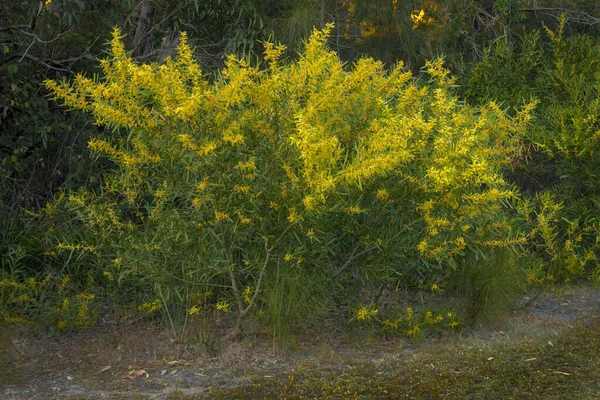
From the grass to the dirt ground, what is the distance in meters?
0.11

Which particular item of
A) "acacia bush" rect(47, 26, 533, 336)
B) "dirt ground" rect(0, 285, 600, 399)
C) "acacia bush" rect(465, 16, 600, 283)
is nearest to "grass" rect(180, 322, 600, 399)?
"dirt ground" rect(0, 285, 600, 399)

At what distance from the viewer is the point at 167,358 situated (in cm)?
573

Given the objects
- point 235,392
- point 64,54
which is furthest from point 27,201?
point 235,392

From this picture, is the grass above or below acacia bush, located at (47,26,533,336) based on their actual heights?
below

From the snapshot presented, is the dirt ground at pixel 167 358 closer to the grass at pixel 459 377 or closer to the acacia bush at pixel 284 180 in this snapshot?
the grass at pixel 459 377

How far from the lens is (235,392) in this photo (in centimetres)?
503

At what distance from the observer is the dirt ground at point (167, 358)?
5168mm

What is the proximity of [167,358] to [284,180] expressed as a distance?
1.44m

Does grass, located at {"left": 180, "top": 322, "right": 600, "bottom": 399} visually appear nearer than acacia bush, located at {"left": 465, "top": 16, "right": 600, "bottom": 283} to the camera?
Yes

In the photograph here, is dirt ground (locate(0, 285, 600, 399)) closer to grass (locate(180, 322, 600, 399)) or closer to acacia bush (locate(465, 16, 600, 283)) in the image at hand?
grass (locate(180, 322, 600, 399))

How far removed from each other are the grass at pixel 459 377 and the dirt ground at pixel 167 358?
11 cm

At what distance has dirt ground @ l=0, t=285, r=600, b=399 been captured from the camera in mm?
5168

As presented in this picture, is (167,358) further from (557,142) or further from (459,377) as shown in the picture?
(557,142)

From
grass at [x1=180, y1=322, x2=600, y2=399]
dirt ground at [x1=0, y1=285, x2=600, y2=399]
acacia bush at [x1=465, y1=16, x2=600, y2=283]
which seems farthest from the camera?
acacia bush at [x1=465, y1=16, x2=600, y2=283]
